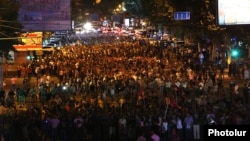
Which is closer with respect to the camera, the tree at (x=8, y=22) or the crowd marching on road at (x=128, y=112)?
the crowd marching on road at (x=128, y=112)

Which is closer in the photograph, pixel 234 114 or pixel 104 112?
pixel 234 114

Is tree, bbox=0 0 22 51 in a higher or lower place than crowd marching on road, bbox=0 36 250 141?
higher

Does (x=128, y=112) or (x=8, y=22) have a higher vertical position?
(x=8, y=22)

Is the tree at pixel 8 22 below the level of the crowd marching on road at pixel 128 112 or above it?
above

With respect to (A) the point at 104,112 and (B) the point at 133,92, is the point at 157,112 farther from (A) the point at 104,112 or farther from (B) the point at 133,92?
(B) the point at 133,92

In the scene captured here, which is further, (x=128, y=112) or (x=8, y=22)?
(x=8, y=22)

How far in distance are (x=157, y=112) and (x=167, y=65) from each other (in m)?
23.0

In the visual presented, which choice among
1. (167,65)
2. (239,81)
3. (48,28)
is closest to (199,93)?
(48,28)

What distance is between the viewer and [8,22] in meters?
27.8

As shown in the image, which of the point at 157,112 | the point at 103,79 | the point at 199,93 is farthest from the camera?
the point at 103,79

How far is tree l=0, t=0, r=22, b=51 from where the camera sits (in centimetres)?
2752

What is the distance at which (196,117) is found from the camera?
20312mm

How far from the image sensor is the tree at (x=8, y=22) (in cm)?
2752

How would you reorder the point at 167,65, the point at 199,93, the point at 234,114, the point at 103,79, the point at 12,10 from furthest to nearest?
the point at 167,65 → the point at 103,79 → the point at 12,10 → the point at 199,93 → the point at 234,114
